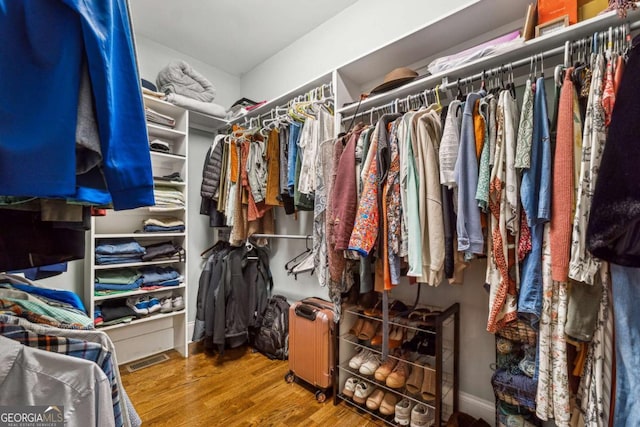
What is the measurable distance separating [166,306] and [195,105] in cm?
172

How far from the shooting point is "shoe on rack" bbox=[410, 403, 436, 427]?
141 cm

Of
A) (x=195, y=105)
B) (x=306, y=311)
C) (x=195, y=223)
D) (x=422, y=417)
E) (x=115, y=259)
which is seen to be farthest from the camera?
(x=195, y=223)

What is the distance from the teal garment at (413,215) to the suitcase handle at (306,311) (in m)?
0.90

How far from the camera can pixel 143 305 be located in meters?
2.26

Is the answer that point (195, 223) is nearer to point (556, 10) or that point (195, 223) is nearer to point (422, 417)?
point (422, 417)

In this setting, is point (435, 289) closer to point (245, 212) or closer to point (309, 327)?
point (309, 327)

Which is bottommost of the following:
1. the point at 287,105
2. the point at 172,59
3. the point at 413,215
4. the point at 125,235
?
the point at 125,235

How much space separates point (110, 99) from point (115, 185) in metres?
0.16

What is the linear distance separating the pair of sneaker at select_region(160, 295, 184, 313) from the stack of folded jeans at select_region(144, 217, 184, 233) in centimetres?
57

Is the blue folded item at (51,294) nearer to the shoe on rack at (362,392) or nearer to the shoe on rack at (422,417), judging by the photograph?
the shoe on rack at (362,392)

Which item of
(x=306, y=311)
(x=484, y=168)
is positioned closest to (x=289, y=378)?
(x=306, y=311)

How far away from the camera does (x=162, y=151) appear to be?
2312 mm

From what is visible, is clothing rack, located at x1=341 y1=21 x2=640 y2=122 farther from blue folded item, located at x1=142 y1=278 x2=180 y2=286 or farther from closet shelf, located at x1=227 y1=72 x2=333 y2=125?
blue folded item, located at x1=142 y1=278 x2=180 y2=286

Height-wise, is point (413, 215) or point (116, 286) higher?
point (413, 215)
